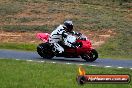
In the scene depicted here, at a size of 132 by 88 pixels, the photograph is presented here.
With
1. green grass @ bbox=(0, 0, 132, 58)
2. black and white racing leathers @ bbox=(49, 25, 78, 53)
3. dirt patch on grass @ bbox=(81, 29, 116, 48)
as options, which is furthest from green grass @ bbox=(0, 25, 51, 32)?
black and white racing leathers @ bbox=(49, 25, 78, 53)

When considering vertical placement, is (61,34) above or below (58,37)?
above

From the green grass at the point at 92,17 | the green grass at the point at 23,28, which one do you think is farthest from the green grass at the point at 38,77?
the green grass at the point at 23,28

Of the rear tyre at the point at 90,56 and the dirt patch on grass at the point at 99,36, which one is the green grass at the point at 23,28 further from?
the rear tyre at the point at 90,56

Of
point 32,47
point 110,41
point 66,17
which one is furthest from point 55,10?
point 32,47

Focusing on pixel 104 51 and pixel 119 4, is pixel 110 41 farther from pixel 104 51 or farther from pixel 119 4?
pixel 119 4

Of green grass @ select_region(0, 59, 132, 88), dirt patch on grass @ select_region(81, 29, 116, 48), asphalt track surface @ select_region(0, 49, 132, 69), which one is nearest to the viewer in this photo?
green grass @ select_region(0, 59, 132, 88)

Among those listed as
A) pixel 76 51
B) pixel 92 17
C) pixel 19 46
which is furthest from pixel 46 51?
pixel 92 17

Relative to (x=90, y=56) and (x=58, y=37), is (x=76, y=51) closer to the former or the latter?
(x=90, y=56)

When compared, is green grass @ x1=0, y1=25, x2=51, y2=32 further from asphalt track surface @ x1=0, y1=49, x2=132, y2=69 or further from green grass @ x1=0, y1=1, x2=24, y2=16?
asphalt track surface @ x1=0, y1=49, x2=132, y2=69

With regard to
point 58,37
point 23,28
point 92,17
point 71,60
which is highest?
point 58,37

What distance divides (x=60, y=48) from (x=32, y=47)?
6.88 m

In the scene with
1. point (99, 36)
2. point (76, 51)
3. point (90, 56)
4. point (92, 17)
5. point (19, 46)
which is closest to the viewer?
point (90, 56)

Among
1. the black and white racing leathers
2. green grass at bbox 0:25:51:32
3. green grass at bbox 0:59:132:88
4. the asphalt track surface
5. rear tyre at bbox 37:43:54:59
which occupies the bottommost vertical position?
green grass at bbox 0:25:51:32

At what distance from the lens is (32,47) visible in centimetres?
2886
